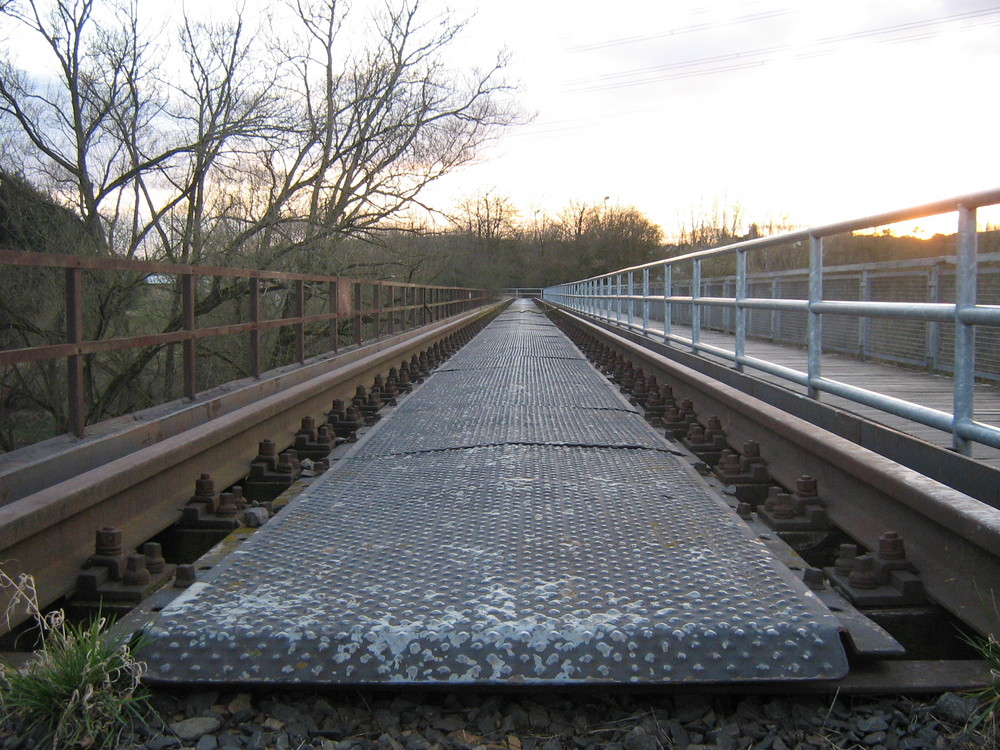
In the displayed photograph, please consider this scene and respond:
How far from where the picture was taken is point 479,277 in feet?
204

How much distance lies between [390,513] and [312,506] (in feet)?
1.22

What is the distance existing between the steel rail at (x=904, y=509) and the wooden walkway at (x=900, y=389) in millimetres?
324

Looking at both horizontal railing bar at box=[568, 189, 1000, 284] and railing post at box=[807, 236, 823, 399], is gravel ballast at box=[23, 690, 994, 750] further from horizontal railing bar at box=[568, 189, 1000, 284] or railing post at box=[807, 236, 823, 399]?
railing post at box=[807, 236, 823, 399]

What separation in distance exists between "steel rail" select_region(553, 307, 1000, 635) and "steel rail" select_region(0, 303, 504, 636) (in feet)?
8.98

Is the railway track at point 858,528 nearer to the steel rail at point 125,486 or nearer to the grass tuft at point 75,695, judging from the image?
the steel rail at point 125,486

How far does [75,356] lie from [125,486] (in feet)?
2.91

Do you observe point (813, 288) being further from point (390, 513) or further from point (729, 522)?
point (390, 513)

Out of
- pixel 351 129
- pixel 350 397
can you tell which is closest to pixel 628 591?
pixel 350 397

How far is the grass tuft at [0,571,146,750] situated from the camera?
2086mm

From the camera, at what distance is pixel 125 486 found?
3.48m

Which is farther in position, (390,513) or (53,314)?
(53,314)

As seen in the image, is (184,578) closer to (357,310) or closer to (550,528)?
(550,528)

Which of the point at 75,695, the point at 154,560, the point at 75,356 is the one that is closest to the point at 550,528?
the point at 154,560

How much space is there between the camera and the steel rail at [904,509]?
8.21 feet
